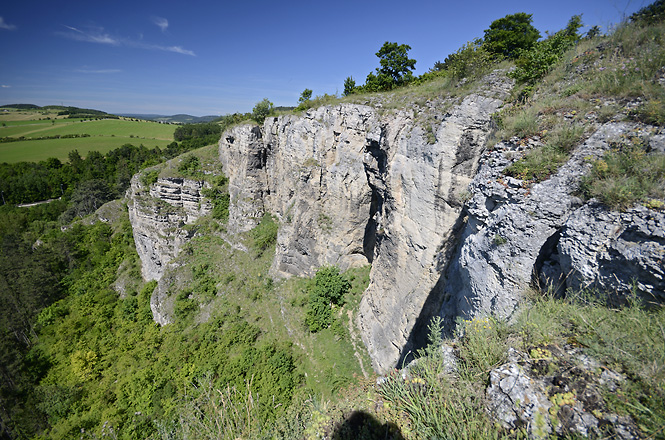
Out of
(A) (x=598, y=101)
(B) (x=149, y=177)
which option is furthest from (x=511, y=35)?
(B) (x=149, y=177)

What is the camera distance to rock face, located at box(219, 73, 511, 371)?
30.2ft

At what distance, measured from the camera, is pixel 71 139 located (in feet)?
258

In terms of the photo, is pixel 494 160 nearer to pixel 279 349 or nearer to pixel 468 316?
pixel 468 316

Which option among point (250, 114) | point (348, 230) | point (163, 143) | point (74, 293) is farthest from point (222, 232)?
point (163, 143)

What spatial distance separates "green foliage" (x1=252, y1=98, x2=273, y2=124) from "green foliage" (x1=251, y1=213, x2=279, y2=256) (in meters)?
8.81

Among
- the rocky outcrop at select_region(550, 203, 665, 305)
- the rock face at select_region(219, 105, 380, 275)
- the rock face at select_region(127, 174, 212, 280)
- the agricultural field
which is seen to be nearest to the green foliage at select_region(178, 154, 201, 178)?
the rock face at select_region(127, 174, 212, 280)

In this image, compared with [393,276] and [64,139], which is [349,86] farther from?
[64,139]

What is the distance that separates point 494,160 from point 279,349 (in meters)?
14.4

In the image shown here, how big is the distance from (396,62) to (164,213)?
940 inches

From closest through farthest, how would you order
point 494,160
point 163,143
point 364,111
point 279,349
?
point 494,160 < point 364,111 < point 279,349 < point 163,143

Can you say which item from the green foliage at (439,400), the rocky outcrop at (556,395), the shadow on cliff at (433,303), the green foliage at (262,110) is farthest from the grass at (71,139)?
the rocky outcrop at (556,395)

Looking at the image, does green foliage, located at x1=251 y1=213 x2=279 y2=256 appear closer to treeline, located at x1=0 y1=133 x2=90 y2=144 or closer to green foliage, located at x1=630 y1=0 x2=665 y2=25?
green foliage, located at x1=630 y1=0 x2=665 y2=25

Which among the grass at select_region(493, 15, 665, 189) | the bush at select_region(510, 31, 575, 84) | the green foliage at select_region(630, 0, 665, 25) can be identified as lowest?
the grass at select_region(493, 15, 665, 189)

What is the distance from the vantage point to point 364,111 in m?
13.9
